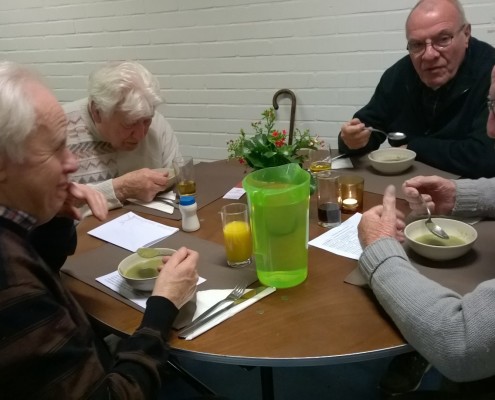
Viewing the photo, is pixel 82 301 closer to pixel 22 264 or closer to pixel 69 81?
pixel 22 264

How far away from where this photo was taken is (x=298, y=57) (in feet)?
9.89

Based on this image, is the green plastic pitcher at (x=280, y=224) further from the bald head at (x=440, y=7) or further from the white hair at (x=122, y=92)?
the bald head at (x=440, y=7)

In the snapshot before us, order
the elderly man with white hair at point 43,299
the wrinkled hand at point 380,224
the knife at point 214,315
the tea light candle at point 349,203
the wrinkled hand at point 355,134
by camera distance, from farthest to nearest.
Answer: the wrinkled hand at point 355,134 → the tea light candle at point 349,203 → the wrinkled hand at point 380,224 → the knife at point 214,315 → the elderly man with white hair at point 43,299

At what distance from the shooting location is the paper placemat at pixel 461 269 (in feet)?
3.85

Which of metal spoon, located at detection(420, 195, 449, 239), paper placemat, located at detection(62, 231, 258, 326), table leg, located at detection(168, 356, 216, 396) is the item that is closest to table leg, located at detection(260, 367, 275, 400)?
table leg, located at detection(168, 356, 216, 396)

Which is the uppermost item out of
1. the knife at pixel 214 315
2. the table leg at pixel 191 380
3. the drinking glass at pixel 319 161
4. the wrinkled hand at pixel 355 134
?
the wrinkled hand at pixel 355 134

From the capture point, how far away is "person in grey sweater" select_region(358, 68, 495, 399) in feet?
3.07

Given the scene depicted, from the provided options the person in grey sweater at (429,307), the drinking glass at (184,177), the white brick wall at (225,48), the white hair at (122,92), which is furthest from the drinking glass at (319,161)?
the white brick wall at (225,48)

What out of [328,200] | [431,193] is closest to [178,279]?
[328,200]

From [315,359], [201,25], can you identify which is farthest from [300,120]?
[315,359]

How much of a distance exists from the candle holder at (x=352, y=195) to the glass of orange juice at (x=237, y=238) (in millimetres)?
413

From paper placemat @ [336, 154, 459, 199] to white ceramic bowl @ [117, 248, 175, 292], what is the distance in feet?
2.73

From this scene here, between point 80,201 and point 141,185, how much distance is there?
0.37 metres

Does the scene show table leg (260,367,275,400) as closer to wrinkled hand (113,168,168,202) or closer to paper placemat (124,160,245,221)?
paper placemat (124,160,245,221)
